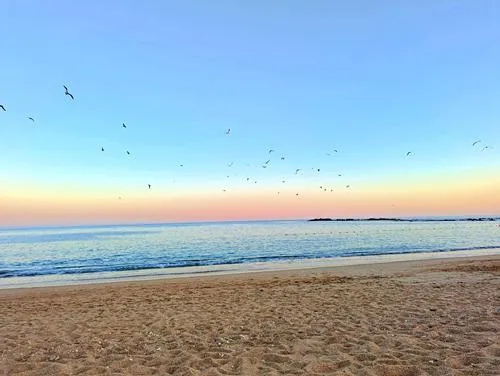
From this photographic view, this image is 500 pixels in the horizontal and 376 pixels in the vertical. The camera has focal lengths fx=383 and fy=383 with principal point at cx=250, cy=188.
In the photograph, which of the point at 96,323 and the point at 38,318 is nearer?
the point at 96,323

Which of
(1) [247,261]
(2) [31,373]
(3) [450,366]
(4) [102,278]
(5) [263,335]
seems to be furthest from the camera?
(1) [247,261]

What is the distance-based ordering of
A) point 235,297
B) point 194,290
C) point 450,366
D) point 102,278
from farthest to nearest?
point 102,278 < point 194,290 < point 235,297 < point 450,366

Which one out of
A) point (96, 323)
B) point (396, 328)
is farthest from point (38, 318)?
point (396, 328)

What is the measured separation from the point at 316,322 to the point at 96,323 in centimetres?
531

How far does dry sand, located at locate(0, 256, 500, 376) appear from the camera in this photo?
5.95m

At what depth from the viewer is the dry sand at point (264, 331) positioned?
5.95 meters

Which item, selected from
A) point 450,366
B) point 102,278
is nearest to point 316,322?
point 450,366

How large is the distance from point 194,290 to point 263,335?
751 centimetres

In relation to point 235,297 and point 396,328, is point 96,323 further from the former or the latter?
point 396,328

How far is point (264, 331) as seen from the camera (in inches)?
315

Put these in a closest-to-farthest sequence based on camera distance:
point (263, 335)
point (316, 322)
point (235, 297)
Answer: point (263, 335) < point (316, 322) < point (235, 297)

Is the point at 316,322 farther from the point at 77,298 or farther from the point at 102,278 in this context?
the point at 102,278

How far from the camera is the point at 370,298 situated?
11.4 meters

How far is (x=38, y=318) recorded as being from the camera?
33.7 feet
